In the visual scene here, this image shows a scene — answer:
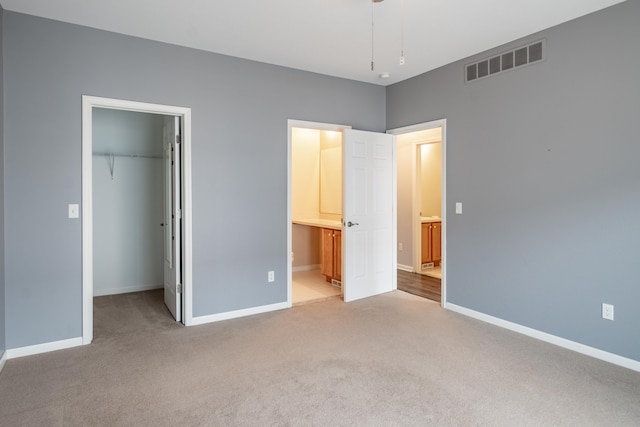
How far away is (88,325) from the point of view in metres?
3.21

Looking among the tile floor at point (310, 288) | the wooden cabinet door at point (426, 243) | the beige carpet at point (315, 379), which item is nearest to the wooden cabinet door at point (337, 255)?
the tile floor at point (310, 288)

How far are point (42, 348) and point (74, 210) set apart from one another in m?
1.14

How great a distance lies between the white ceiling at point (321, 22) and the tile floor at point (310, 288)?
9.03 ft

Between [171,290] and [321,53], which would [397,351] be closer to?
[171,290]

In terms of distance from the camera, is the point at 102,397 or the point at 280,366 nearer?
the point at 102,397

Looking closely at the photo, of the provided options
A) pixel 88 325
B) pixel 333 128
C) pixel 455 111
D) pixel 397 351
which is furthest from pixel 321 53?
pixel 88 325

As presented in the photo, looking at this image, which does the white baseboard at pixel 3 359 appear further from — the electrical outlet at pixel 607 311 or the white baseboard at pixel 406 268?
the white baseboard at pixel 406 268

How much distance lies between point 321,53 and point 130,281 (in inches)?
147

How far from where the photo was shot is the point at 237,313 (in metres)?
3.93

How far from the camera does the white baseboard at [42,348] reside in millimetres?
2936

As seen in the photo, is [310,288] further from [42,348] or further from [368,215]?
[42,348]

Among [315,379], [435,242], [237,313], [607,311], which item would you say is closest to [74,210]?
[237,313]

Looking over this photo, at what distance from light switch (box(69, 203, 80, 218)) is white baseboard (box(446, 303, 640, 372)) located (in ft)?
12.4

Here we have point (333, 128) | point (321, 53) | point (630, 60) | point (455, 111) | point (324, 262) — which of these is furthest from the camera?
point (324, 262)
